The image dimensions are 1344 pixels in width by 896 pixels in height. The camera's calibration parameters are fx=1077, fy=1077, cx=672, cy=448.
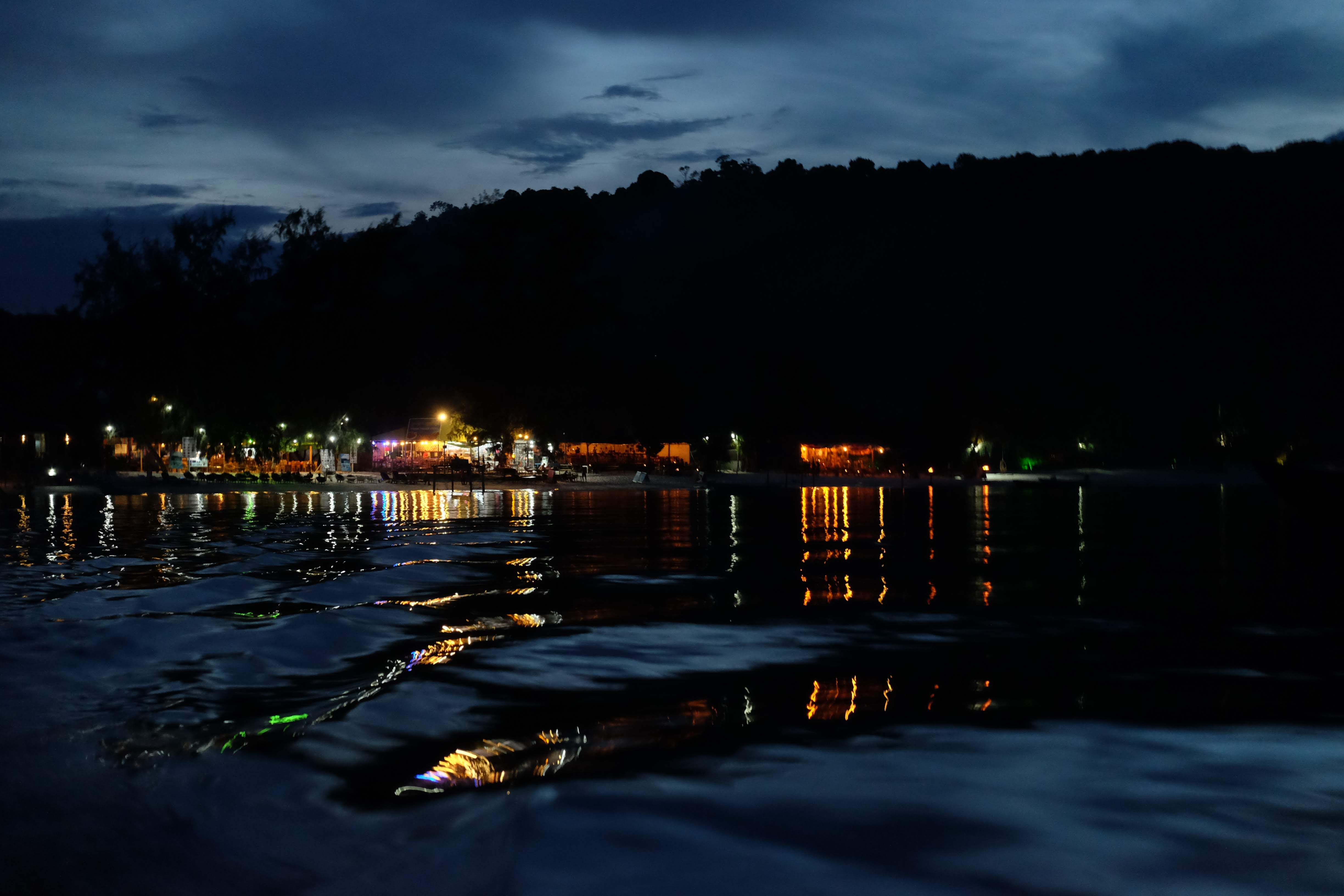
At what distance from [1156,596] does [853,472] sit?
65.2 m

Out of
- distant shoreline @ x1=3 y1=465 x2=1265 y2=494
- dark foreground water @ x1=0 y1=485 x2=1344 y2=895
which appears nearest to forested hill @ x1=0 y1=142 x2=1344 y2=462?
distant shoreline @ x1=3 y1=465 x2=1265 y2=494

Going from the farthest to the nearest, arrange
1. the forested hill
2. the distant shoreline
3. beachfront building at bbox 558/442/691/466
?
beachfront building at bbox 558/442/691/466
the forested hill
the distant shoreline

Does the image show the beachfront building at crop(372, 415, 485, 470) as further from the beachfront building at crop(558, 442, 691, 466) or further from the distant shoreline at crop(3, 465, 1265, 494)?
the beachfront building at crop(558, 442, 691, 466)

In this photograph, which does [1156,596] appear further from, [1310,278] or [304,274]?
[1310,278]

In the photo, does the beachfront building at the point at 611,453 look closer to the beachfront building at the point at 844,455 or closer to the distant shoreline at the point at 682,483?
the beachfront building at the point at 844,455

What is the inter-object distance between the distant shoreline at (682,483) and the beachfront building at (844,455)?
13.1 meters

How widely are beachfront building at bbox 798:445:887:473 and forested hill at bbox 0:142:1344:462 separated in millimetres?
1713

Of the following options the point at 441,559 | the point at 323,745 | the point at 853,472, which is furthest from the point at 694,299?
the point at 323,745

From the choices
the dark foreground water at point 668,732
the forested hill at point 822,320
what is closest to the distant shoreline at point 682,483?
the forested hill at point 822,320

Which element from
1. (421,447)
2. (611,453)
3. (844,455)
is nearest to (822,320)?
(844,455)

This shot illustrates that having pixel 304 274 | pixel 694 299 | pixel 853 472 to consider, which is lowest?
pixel 853 472

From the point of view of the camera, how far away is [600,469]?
7419 cm

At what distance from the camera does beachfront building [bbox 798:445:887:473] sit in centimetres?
8606

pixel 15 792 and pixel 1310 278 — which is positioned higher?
pixel 1310 278
